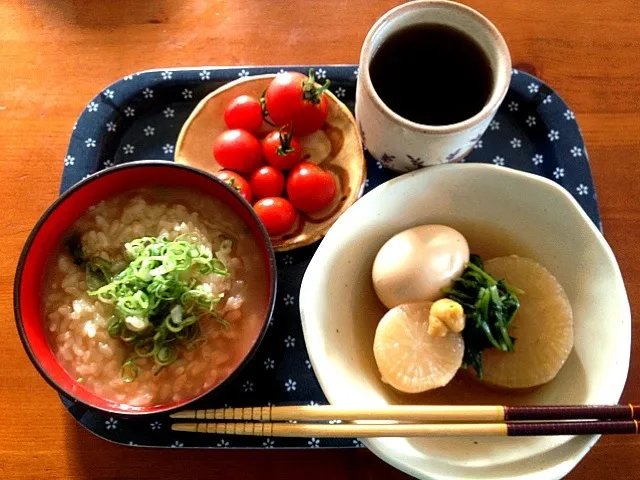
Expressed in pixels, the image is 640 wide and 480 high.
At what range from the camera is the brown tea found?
103 cm

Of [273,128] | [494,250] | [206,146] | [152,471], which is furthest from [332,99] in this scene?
[152,471]

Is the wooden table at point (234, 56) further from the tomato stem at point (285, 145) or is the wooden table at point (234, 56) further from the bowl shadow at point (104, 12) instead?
the tomato stem at point (285, 145)

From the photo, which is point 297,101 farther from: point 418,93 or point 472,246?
point 472,246

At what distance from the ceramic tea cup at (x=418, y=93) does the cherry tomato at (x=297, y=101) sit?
118mm

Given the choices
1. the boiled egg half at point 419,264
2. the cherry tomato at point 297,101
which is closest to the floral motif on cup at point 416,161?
the boiled egg half at point 419,264

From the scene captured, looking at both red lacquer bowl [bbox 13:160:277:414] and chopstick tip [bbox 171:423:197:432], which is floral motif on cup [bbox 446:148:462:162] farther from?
chopstick tip [bbox 171:423:197:432]

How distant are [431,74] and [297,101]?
25 cm

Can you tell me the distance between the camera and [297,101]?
1.13 metres

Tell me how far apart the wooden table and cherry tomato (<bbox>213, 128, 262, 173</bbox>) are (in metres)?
0.23

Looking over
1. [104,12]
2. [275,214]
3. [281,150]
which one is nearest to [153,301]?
[275,214]

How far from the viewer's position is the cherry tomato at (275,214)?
111cm

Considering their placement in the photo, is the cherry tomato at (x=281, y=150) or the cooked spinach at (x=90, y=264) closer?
the cooked spinach at (x=90, y=264)

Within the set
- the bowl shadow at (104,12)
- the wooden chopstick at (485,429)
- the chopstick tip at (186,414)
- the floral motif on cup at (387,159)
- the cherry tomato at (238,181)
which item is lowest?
the chopstick tip at (186,414)

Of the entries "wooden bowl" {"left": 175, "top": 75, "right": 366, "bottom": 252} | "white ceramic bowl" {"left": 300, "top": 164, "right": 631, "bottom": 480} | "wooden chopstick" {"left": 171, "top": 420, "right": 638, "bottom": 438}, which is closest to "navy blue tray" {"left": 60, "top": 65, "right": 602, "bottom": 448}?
"wooden bowl" {"left": 175, "top": 75, "right": 366, "bottom": 252}
